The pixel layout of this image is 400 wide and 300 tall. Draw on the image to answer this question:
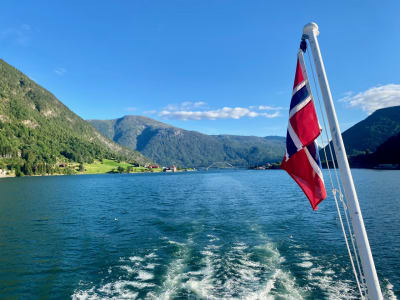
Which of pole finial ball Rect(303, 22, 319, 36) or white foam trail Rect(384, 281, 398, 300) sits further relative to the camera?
white foam trail Rect(384, 281, 398, 300)

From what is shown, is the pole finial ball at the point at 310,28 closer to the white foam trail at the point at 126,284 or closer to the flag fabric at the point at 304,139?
the flag fabric at the point at 304,139

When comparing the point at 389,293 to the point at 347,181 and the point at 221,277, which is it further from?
the point at 347,181

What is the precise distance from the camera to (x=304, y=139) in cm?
827

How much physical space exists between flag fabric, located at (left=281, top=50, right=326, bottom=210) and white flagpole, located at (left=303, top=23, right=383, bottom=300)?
1089mm

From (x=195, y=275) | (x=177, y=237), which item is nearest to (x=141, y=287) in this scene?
(x=195, y=275)

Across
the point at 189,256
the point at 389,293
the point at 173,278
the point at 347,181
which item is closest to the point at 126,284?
the point at 173,278

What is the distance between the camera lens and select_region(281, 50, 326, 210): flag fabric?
27.0 ft

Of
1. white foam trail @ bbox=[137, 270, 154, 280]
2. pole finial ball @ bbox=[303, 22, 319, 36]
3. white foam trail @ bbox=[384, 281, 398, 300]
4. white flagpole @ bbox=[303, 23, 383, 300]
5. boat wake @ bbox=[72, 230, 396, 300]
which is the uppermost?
pole finial ball @ bbox=[303, 22, 319, 36]

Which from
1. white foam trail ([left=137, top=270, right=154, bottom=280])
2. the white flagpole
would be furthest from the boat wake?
the white flagpole

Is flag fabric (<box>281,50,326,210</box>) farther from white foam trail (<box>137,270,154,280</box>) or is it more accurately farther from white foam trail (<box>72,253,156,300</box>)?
white foam trail (<box>137,270,154,280</box>)

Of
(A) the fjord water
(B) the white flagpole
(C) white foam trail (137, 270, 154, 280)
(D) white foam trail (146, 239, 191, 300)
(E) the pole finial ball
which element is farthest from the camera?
(C) white foam trail (137, 270, 154, 280)

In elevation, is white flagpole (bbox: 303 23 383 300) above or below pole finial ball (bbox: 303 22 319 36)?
below

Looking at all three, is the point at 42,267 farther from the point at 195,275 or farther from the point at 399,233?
the point at 399,233

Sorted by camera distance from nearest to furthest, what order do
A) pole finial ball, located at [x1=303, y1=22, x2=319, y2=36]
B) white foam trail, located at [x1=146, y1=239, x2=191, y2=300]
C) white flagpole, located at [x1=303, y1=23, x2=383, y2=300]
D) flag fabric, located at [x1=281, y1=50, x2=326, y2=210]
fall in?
white flagpole, located at [x1=303, y1=23, x2=383, y2=300], pole finial ball, located at [x1=303, y1=22, x2=319, y2=36], flag fabric, located at [x1=281, y1=50, x2=326, y2=210], white foam trail, located at [x1=146, y1=239, x2=191, y2=300]
